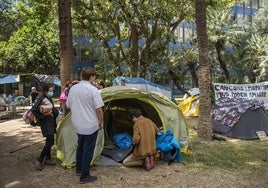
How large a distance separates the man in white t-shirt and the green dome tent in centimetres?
107

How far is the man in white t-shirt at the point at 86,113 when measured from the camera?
5656mm

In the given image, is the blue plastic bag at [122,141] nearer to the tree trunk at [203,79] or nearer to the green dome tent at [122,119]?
the green dome tent at [122,119]

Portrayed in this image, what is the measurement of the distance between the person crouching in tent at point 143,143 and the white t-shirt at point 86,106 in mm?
1025

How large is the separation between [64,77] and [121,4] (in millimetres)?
7510

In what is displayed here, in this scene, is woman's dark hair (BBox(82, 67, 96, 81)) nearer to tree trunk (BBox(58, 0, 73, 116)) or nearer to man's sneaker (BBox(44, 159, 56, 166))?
man's sneaker (BBox(44, 159, 56, 166))

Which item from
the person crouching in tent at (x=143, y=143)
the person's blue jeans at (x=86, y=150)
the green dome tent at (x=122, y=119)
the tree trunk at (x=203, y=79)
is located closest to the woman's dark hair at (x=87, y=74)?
the person's blue jeans at (x=86, y=150)

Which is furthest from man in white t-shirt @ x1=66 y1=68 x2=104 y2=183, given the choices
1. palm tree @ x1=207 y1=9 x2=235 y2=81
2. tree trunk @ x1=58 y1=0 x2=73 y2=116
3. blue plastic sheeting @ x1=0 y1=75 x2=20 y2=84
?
palm tree @ x1=207 y1=9 x2=235 y2=81

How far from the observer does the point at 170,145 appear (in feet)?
23.0

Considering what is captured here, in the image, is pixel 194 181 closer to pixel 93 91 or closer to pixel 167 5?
pixel 93 91

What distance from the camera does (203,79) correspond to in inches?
369

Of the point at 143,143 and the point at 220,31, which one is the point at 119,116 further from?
the point at 220,31

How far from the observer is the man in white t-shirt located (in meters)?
5.66

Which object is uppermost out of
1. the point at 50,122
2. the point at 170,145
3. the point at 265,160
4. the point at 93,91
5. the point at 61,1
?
the point at 61,1

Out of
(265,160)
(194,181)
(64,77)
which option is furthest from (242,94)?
(194,181)
